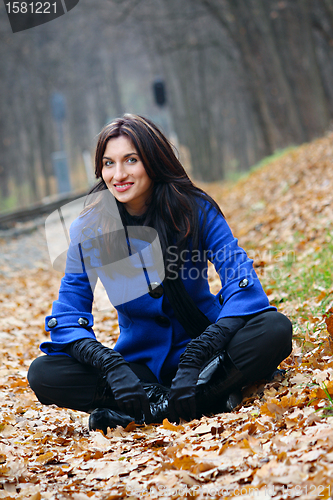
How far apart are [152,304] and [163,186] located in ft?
2.30

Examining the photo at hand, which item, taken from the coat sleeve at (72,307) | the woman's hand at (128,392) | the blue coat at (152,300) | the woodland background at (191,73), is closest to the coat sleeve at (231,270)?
the blue coat at (152,300)

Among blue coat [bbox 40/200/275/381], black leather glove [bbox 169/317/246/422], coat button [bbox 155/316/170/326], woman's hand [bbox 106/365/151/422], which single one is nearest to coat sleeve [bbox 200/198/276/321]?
blue coat [bbox 40/200/275/381]

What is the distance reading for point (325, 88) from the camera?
14.6m

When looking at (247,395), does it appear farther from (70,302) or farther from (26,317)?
(26,317)

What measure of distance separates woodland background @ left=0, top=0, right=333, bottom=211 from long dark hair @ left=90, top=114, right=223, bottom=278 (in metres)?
0.23

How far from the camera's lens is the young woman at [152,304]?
2688 millimetres

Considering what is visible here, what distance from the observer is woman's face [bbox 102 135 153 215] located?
2963mm

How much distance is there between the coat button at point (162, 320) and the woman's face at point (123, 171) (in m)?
0.72

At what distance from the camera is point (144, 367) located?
3123mm

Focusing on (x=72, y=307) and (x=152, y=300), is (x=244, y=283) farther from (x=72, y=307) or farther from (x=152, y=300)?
(x=72, y=307)

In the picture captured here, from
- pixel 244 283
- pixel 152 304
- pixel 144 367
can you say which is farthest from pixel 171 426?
pixel 244 283

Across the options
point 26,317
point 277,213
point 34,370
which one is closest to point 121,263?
point 34,370

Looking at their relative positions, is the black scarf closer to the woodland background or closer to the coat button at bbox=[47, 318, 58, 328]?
the coat button at bbox=[47, 318, 58, 328]

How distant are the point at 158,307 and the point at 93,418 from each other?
0.72m
